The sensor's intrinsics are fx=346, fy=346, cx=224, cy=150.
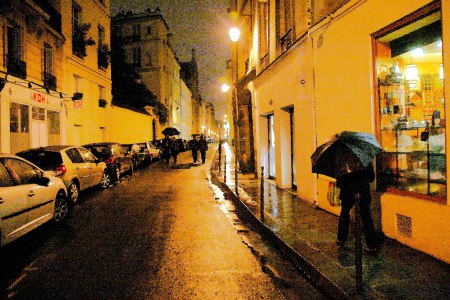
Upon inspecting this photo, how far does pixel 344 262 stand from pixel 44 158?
26.7 feet

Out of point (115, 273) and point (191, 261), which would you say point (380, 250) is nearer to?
point (191, 261)

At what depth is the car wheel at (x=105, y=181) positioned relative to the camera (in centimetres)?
1295

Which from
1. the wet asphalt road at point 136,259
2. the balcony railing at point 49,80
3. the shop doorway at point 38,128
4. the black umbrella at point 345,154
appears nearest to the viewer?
the wet asphalt road at point 136,259

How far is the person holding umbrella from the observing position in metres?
4.75

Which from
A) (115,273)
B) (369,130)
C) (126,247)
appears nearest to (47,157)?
(126,247)

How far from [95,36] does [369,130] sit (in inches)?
827

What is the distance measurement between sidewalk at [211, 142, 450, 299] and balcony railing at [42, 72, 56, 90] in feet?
44.6

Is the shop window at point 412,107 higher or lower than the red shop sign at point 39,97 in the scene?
lower

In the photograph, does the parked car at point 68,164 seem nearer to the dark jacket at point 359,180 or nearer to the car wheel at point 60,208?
the car wheel at point 60,208

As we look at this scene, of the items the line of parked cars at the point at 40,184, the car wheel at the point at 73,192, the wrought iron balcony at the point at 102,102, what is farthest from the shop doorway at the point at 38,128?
the car wheel at the point at 73,192

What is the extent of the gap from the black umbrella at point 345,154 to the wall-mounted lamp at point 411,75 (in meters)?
1.54

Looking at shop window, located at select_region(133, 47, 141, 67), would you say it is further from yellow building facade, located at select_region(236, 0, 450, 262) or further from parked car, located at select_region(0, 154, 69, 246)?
parked car, located at select_region(0, 154, 69, 246)

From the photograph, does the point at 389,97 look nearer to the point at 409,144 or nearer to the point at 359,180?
the point at 409,144

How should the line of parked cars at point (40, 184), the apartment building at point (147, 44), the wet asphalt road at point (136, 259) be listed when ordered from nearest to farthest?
1. the wet asphalt road at point (136, 259)
2. the line of parked cars at point (40, 184)
3. the apartment building at point (147, 44)
